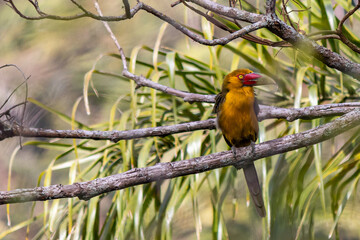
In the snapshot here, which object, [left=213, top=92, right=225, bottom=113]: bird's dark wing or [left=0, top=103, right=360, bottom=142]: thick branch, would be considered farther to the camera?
[left=213, top=92, right=225, bottom=113]: bird's dark wing

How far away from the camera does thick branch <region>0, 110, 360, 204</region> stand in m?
1.24

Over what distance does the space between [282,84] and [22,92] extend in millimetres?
→ 1498

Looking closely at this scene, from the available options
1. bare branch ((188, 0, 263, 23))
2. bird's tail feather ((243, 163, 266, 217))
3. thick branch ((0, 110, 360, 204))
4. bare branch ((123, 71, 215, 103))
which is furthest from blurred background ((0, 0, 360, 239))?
bare branch ((188, 0, 263, 23))

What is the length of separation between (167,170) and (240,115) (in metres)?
0.56

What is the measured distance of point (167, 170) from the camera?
1322mm

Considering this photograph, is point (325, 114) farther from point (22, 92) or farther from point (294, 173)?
point (22, 92)

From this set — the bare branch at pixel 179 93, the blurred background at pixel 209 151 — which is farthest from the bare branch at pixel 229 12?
the bare branch at pixel 179 93

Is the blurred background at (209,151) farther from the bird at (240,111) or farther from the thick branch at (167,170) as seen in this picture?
the thick branch at (167,170)

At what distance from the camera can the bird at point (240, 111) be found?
5.78 feet

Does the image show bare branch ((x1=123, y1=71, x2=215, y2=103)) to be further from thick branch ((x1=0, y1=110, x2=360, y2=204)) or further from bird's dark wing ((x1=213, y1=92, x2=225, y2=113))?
thick branch ((x1=0, y1=110, x2=360, y2=204))

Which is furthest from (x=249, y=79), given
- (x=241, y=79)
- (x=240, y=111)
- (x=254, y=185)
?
(x=254, y=185)

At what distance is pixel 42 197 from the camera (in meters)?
1.25

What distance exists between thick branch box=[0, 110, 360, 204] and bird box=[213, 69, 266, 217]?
1.05 feet

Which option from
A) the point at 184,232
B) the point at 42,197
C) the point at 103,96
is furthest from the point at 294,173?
the point at 184,232
